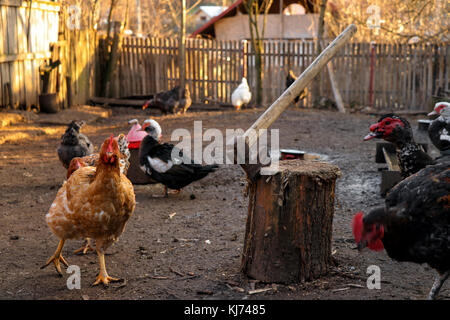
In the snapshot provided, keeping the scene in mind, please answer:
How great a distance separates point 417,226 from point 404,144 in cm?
227

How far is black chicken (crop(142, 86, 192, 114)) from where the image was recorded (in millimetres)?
14984

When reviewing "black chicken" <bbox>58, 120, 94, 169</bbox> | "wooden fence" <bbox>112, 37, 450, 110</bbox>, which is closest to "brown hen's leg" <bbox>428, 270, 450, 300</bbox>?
"black chicken" <bbox>58, 120, 94, 169</bbox>

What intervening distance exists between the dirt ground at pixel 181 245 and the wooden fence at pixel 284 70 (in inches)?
260

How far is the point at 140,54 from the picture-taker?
58.3ft

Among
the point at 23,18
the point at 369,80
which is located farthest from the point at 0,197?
the point at 369,80

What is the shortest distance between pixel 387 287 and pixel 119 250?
8.65 ft

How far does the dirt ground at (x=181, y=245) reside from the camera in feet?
14.2

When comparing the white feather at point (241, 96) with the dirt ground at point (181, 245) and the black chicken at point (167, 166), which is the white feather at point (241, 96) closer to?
the dirt ground at point (181, 245)

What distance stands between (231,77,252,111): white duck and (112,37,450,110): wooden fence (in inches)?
53.0

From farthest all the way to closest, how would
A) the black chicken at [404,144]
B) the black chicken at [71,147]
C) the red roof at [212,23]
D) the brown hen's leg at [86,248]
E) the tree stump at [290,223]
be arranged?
the red roof at [212,23] < the black chicken at [71,147] < the black chicken at [404,144] < the brown hen's leg at [86,248] < the tree stump at [290,223]

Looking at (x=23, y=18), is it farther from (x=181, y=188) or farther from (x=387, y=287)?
(x=387, y=287)

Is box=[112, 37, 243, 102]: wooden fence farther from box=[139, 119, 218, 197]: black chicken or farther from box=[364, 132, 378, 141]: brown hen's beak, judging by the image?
box=[364, 132, 378, 141]: brown hen's beak

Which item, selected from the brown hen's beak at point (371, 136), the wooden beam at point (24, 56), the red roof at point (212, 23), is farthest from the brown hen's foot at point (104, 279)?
the red roof at point (212, 23)
